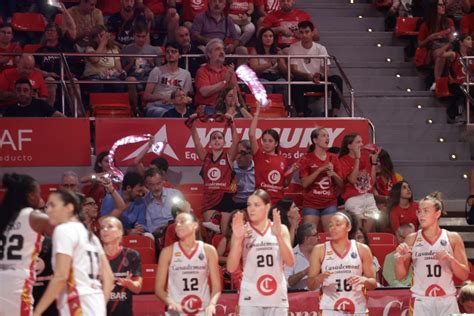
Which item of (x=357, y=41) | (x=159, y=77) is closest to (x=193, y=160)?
(x=159, y=77)

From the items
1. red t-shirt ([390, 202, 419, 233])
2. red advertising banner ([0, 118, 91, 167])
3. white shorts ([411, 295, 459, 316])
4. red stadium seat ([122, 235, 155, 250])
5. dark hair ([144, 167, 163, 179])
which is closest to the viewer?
white shorts ([411, 295, 459, 316])

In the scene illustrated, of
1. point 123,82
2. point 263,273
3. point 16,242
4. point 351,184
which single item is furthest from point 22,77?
point 16,242

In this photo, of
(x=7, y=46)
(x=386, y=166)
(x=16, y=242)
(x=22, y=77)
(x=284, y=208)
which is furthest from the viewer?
(x=7, y=46)

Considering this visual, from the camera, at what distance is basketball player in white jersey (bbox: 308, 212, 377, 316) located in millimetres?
12328

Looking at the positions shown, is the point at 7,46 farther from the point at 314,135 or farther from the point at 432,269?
the point at 432,269

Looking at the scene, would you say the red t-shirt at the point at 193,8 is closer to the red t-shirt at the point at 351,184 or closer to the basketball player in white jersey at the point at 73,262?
the red t-shirt at the point at 351,184

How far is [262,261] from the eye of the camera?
12156mm

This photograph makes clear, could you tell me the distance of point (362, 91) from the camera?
747 inches

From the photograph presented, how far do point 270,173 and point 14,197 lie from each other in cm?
531

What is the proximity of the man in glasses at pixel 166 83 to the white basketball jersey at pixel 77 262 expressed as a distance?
6.42 metres

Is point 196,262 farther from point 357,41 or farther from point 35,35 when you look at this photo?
point 357,41

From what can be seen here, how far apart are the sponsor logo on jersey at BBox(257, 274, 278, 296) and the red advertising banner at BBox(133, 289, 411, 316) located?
120 cm

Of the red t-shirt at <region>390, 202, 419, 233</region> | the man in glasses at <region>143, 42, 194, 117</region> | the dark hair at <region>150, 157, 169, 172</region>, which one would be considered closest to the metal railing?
the man in glasses at <region>143, 42, 194, 117</region>

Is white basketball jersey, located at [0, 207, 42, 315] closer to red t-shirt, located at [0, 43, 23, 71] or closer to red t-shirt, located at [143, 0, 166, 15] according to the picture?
red t-shirt, located at [0, 43, 23, 71]
